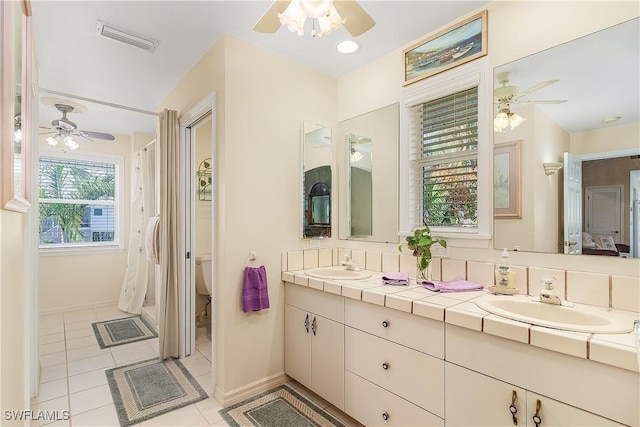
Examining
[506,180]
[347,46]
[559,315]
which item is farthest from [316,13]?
[559,315]

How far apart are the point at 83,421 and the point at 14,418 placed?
120cm

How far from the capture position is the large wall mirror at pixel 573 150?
1457 millimetres

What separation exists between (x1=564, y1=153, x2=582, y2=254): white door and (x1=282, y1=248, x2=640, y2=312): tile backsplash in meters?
0.14

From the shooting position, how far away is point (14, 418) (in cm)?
108

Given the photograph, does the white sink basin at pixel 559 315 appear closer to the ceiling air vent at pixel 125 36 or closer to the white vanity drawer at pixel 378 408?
the white vanity drawer at pixel 378 408

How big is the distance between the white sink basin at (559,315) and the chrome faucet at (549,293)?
2 cm

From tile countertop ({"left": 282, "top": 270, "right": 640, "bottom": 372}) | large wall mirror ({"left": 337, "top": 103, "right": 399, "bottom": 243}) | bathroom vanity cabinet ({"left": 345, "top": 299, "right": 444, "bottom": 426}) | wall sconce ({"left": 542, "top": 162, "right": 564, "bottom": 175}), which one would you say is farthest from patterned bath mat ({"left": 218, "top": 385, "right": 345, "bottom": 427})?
wall sconce ({"left": 542, "top": 162, "right": 564, "bottom": 175})

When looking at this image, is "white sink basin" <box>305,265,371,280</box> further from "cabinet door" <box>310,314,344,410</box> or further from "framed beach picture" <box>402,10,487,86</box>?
"framed beach picture" <box>402,10,487,86</box>

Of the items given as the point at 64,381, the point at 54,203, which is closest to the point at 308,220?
the point at 64,381

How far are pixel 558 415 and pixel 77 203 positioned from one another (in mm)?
5594

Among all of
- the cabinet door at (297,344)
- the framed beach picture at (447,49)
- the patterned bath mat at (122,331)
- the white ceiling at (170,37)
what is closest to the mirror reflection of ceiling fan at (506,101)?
the framed beach picture at (447,49)

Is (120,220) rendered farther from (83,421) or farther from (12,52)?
(12,52)

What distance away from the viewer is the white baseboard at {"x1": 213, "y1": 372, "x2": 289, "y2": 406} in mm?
2166

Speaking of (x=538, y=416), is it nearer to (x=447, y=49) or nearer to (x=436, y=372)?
(x=436, y=372)
